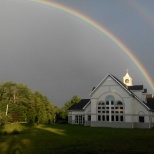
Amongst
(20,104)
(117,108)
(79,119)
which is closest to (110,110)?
(117,108)

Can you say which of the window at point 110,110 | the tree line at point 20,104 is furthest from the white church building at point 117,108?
the tree line at point 20,104

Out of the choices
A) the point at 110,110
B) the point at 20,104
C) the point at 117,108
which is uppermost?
the point at 20,104

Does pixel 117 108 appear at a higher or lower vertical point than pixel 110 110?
higher

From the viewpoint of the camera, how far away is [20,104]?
41.2m

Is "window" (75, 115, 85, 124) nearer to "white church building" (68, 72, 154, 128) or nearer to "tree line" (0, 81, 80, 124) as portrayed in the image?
"white church building" (68, 72, 154, 128)

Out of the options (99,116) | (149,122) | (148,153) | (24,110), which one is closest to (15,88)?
(24,110)

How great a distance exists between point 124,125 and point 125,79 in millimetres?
19527

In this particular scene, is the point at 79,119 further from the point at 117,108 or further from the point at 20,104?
the point at 20,104

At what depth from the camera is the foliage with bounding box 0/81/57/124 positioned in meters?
39.0

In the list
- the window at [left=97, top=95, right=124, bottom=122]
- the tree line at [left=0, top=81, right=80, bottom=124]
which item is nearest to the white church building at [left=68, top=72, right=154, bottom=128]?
the window at [left=97, top=95, right=124, bottom=122]

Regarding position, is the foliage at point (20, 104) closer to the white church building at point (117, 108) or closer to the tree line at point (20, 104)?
the tree line at point (20, 104)

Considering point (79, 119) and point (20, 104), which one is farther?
point (79, 119)

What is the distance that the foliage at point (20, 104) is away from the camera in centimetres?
3903

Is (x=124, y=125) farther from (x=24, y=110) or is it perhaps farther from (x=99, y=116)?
(x=24, y=110)
